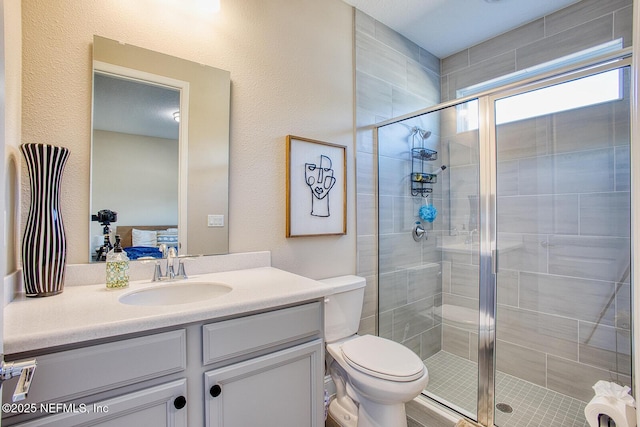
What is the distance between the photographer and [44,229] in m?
1.01

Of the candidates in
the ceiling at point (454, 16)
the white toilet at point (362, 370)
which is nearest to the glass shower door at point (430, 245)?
the white toilet at point (362, 370)

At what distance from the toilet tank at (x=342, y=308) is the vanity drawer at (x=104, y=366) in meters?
0.94

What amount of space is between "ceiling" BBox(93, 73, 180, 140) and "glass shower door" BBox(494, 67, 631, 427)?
175cm

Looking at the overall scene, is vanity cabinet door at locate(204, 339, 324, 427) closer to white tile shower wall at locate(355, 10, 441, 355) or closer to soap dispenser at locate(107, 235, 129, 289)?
soap dispenser at locate(107, 235, 129, 289)

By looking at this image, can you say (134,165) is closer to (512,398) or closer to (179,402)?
(179,402)

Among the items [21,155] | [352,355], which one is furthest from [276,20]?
[352,355]

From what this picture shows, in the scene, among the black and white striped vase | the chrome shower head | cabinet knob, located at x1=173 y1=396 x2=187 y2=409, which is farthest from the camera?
the chrome shower head

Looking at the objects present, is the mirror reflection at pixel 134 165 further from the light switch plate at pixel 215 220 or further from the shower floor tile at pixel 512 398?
the shower floor tile at pixel 512 398

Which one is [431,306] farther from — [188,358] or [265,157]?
[188,358]

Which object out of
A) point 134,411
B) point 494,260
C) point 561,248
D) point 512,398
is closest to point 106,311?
point 134,411

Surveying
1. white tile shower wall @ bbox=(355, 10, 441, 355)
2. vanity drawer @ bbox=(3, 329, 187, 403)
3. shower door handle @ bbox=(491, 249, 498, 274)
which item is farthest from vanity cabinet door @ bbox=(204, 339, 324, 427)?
shower door handle @ bbox=(491, 249, 498, 274)

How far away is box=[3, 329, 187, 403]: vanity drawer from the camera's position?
27.7 inches

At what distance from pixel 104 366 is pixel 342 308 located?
48.1 inches

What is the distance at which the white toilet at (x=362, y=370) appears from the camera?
131 cm
